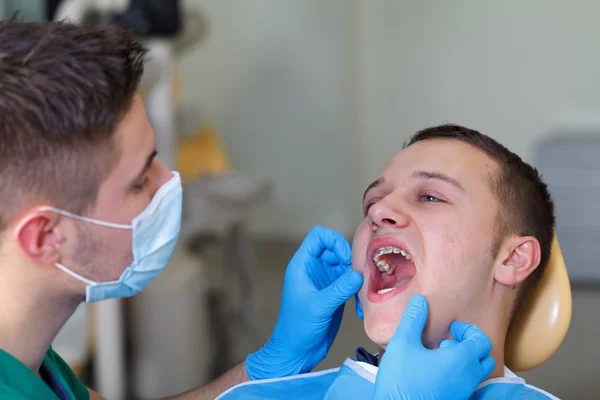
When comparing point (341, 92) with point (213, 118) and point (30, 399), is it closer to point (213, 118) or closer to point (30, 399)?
point (213, 118)

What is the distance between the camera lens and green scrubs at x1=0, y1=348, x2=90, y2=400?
104 cm

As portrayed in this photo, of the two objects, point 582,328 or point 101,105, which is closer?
point 101,105

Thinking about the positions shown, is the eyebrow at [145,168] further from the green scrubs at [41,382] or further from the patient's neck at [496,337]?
the patient's neck at [496,337]

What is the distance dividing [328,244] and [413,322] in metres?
0.33

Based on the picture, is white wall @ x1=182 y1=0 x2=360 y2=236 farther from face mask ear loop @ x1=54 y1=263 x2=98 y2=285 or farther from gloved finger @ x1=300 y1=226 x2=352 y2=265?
face mask ear loop @ x1=54 y1=263 x2=98 y2=285

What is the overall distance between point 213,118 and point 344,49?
806 mm

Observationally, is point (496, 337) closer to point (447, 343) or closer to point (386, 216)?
point (447, 343)

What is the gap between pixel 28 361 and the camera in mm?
1102

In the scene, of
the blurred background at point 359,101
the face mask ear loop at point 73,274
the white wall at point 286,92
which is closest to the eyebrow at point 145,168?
the face mask ear loop at point 73,274

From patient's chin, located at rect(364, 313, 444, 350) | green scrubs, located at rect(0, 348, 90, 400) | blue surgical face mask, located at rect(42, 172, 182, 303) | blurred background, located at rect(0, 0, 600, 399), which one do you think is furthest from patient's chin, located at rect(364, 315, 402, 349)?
blurred background, located at rect(0, 0, 600, 399)

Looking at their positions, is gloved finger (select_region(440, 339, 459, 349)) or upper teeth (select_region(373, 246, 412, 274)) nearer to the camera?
gloved finger (select_region(440, 339, 459, 349))

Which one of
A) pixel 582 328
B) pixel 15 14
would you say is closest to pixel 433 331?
pixel 15 14

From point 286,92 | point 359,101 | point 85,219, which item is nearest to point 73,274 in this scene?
point 85,219

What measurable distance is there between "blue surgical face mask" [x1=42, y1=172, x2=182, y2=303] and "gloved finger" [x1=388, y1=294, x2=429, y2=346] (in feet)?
1.25
